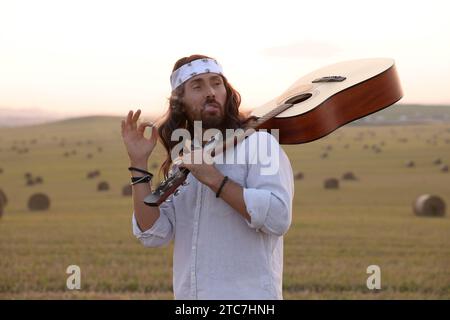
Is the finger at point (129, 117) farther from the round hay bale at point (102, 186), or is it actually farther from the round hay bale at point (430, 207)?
the round hay bale at point (102, 186)

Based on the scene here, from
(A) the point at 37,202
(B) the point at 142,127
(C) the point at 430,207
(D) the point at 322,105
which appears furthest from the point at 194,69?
(A) the point at 37,202

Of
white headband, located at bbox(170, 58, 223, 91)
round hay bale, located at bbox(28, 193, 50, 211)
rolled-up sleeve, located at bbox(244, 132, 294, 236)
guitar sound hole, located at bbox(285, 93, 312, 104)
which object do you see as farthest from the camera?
round hay bale, located at bbox(28, 193, 50, 211)

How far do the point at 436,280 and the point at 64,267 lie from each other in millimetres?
5216

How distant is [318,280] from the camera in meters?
9.42

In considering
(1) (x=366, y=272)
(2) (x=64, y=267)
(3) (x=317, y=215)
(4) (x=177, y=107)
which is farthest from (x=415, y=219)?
(4) (x=177, y=107)

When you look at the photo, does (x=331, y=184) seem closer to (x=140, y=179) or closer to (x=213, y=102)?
(x=213, y=102)

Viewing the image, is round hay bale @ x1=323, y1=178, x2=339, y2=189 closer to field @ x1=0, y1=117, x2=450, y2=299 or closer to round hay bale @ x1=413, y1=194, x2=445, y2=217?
field @ x1=0, y1=117, x2=450, y2=299

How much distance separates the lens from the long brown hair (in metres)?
3.50

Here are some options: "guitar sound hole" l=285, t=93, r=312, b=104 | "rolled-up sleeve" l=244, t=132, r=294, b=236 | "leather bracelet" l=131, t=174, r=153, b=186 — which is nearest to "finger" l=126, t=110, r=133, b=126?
"leather bracelet" l=131, t=174, r=153, b=186

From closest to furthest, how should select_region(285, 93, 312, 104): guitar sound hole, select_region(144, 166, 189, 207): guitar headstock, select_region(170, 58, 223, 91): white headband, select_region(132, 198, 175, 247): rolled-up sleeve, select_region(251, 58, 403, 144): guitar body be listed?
1. select_region(144, 166, 189, 207): guitar headstock
2. select_region(132, 198, 175, 247): rolled-up sleeve
3. select_region(170, 58, 223, 91): white headband
4. select_region(251, 58, 403, 144): guitar body
5. select_region(285, 93, 312, 104): guitar sound hole

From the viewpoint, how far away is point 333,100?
3.88m

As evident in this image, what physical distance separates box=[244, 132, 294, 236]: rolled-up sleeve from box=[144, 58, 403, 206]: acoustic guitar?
205mm

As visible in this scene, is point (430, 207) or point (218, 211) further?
point (430, 207)

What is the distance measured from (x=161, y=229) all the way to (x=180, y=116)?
619 millimetres
